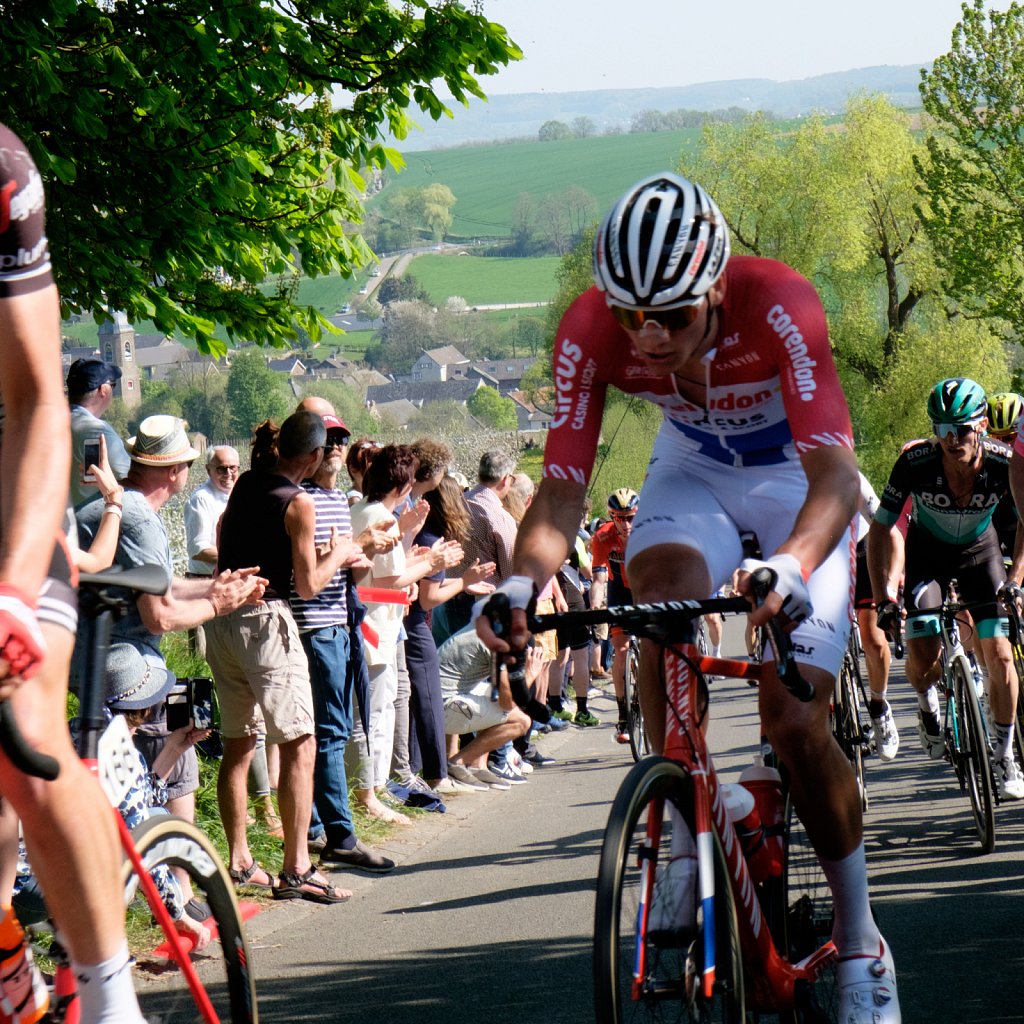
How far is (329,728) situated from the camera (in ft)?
27.6

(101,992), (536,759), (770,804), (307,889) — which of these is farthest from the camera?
(536,759)

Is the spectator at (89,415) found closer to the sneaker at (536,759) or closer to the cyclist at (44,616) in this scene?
the cyclist at (44,616)

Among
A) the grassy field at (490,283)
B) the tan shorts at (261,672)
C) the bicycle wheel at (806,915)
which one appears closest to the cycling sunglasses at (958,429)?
the tan shorts at (261,672)

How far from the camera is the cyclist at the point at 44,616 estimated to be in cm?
287

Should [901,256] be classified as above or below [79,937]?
below

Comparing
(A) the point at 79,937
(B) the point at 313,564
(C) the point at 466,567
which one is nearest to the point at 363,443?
(C) the point at 466,567

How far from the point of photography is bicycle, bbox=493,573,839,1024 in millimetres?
3490

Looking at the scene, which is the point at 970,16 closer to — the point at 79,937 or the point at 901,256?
the point at 901,256

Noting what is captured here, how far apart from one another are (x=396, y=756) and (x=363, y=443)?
2.15 m

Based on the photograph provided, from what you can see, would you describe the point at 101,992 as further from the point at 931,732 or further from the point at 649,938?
the point at 931,732

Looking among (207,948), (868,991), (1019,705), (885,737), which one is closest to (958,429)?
(1019,705)

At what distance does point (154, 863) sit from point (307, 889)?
427 centimetres

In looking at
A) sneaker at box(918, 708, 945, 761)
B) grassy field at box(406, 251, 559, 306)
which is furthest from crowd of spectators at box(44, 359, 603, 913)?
grassy field at box(406, 251, 559, 306)

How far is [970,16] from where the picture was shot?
138ft
